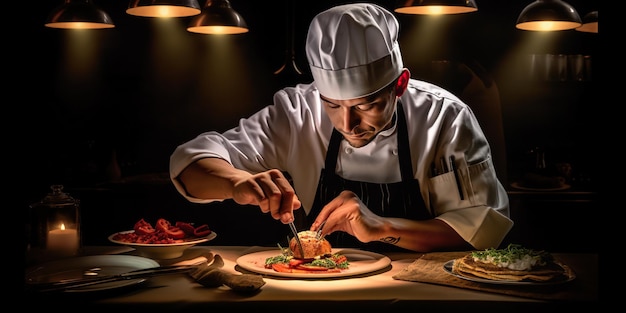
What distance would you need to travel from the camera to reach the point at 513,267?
2412mm

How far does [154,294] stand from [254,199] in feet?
1.83

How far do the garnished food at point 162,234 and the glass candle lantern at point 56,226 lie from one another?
18cm

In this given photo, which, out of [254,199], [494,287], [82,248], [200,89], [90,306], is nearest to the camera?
[90,306]

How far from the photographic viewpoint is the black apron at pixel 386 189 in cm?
334

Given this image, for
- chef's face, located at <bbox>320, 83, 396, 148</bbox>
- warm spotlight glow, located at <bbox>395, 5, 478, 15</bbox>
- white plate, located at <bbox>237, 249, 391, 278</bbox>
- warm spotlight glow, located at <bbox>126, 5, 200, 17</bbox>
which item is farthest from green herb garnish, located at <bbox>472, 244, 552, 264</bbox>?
warm spotlight glow, located at <bbox>126, 5, 200, 17</bbox>

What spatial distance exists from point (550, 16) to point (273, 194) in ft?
8.36

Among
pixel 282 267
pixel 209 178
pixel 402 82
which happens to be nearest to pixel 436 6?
pixel 402 82

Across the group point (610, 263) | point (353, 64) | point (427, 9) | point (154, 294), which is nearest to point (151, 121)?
point (427, 9)

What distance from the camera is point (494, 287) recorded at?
7.66ft

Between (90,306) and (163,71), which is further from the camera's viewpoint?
(163,71)

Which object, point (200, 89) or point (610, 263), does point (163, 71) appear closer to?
point (200, 89)

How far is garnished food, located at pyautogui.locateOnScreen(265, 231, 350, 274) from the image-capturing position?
2527 millimetres

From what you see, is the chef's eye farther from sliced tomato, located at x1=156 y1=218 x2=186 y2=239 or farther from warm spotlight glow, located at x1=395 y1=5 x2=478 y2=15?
warm spotlight glow, located at x1=395 y1=5 x2=478 y2=15

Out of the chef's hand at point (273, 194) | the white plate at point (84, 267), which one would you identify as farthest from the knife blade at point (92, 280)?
the chef's hand at point (273, 194)
